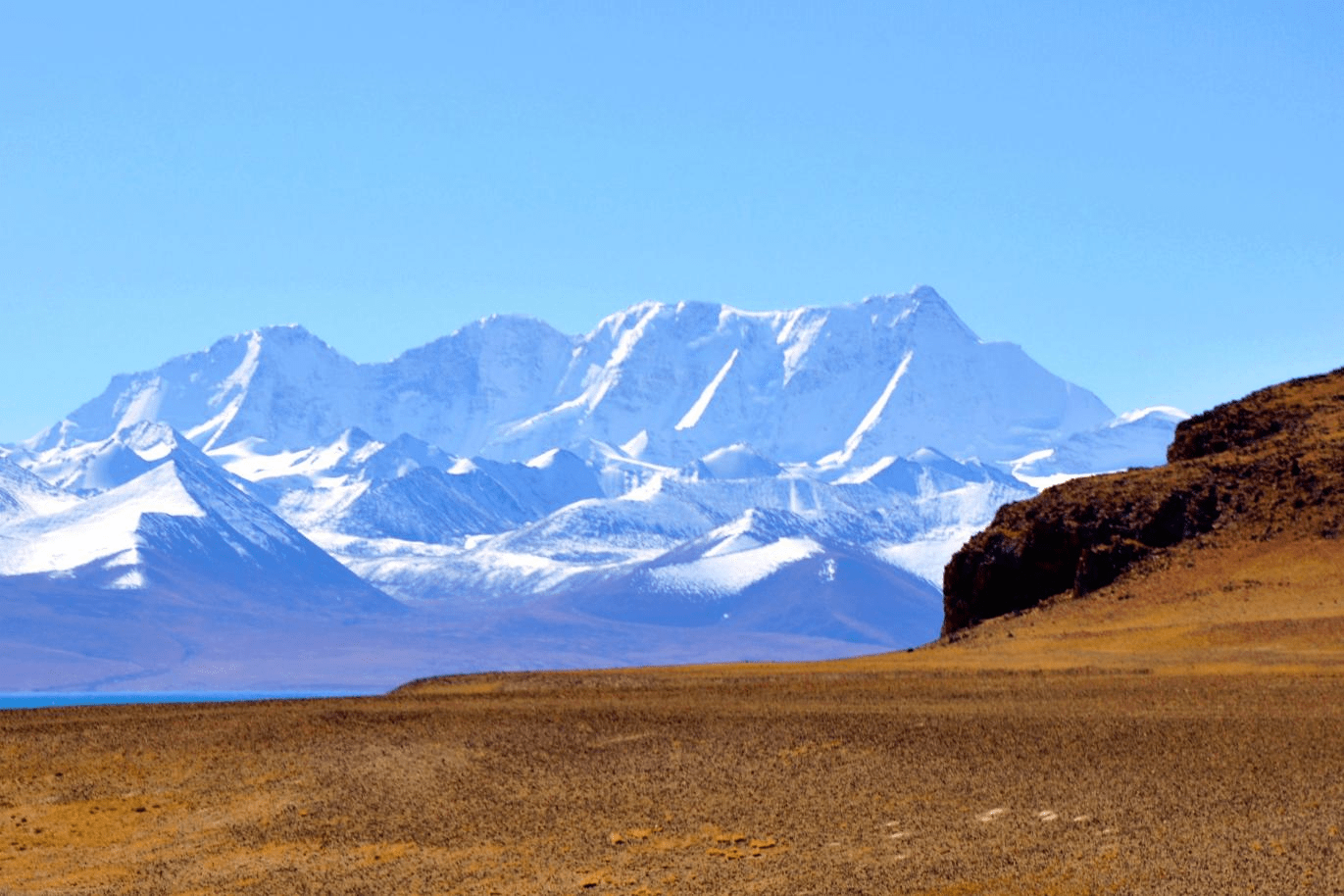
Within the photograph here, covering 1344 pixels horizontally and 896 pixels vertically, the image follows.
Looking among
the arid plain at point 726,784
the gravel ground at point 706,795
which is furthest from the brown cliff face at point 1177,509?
the gravel ground at point 706,795

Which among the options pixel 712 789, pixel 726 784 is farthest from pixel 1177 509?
pixel 712 789

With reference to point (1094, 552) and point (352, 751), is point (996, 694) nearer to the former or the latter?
point (352, 751)

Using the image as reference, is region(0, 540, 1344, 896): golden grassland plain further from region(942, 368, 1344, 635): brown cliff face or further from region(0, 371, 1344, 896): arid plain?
region(942, 368, 1344, 635): brown cliff face

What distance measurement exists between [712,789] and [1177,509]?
43438 mm

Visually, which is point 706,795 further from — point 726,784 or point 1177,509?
point 1177,509

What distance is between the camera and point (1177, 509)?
73.0 m

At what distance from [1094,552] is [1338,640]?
18.1 metres

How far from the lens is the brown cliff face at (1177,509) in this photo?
70.9 m

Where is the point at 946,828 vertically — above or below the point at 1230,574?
below

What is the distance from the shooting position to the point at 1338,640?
53.9 m

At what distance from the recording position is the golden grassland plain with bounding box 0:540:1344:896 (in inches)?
1086

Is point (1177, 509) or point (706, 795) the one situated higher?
point (1177, 509)

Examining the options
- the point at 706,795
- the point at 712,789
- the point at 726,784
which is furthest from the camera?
the point at 726,784

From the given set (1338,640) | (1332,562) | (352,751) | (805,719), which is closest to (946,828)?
(805,719)
